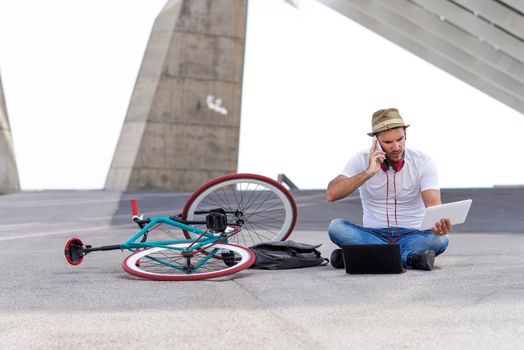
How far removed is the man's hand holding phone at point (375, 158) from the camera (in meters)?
5.67

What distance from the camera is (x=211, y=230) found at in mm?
5762

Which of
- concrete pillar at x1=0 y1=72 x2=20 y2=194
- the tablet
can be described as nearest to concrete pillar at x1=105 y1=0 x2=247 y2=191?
concrete pillar at x1=0 y1=72 x2=20 y2=194

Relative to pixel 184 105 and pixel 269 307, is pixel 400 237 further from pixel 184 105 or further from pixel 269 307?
pixel 184 105

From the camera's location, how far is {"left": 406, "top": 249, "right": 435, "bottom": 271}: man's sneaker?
224 inches

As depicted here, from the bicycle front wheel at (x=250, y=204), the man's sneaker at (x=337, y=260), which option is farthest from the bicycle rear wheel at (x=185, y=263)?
the man's sneaker at (x=337, y=260)

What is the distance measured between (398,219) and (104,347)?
10.8 ft

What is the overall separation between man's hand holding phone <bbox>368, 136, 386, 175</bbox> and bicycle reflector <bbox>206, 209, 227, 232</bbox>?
1.05 m

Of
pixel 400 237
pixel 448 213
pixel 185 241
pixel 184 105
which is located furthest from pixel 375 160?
pixel 184 105

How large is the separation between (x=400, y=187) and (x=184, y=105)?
23.7 metres

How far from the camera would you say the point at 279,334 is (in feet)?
11.5

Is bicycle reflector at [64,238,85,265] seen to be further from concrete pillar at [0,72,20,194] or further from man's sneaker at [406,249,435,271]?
concrete pillar at [0,72,20,194]

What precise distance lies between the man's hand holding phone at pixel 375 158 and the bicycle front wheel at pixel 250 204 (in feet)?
2.97

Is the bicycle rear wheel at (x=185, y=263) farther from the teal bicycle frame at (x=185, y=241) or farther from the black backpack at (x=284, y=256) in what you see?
the black backpack at (x=284, y=256)

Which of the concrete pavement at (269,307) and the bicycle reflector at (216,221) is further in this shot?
the bicycle reflector at (216,221)
